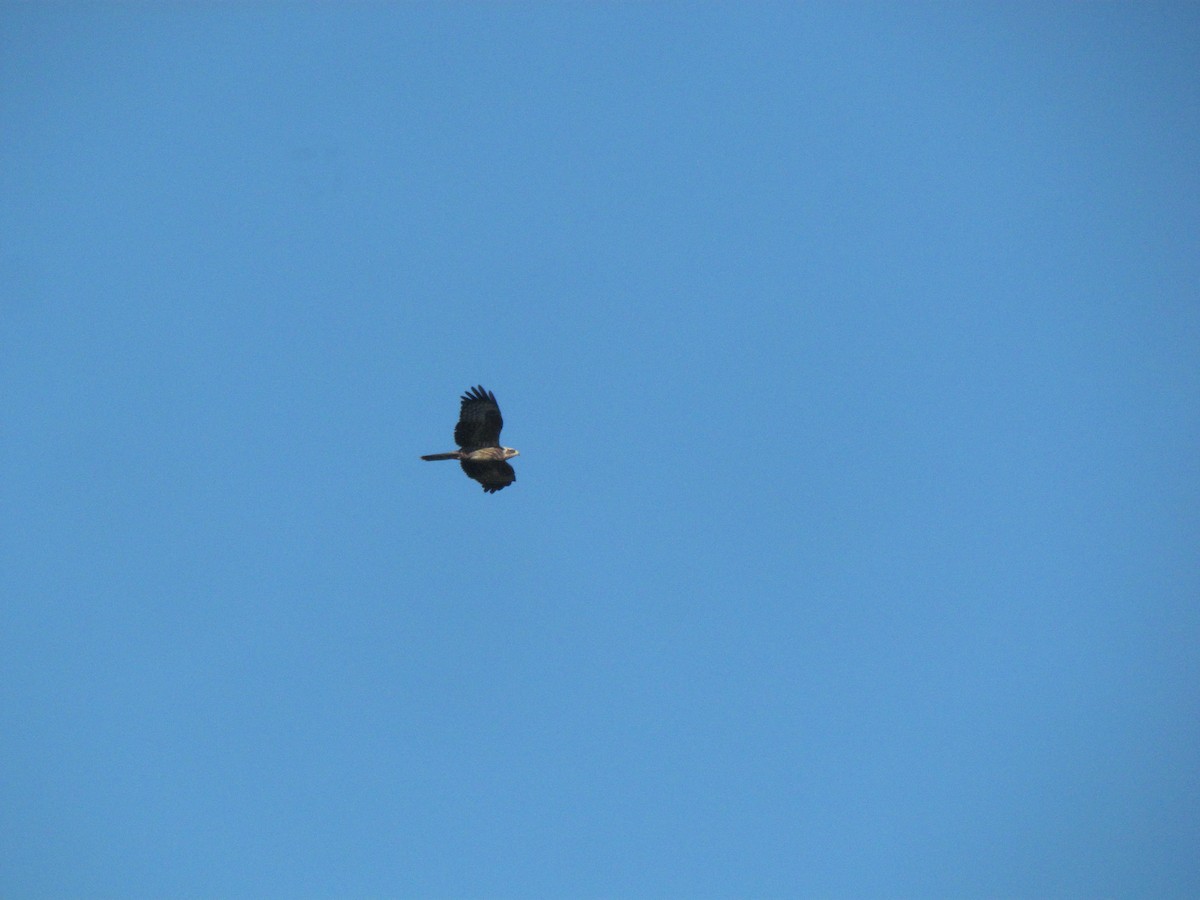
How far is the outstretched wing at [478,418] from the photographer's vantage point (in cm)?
4456

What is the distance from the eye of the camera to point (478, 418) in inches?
1756

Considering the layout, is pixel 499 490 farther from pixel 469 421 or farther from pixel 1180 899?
pixel 1180 899

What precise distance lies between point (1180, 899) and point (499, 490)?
118013 mm

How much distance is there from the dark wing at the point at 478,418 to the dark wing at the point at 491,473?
0.82 m

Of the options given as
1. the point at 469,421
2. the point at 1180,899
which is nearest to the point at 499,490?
the point at 469,421

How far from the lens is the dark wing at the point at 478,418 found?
44562mm

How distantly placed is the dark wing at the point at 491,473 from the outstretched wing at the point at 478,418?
818 millimetres

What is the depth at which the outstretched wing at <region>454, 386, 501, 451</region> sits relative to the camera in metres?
44.6

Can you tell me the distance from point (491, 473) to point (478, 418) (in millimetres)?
2005

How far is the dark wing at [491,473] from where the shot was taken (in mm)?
45219

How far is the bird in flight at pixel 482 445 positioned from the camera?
44.6m

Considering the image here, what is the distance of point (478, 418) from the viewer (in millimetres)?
44594

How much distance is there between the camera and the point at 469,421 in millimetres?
44625

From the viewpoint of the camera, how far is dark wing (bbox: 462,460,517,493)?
148ft
